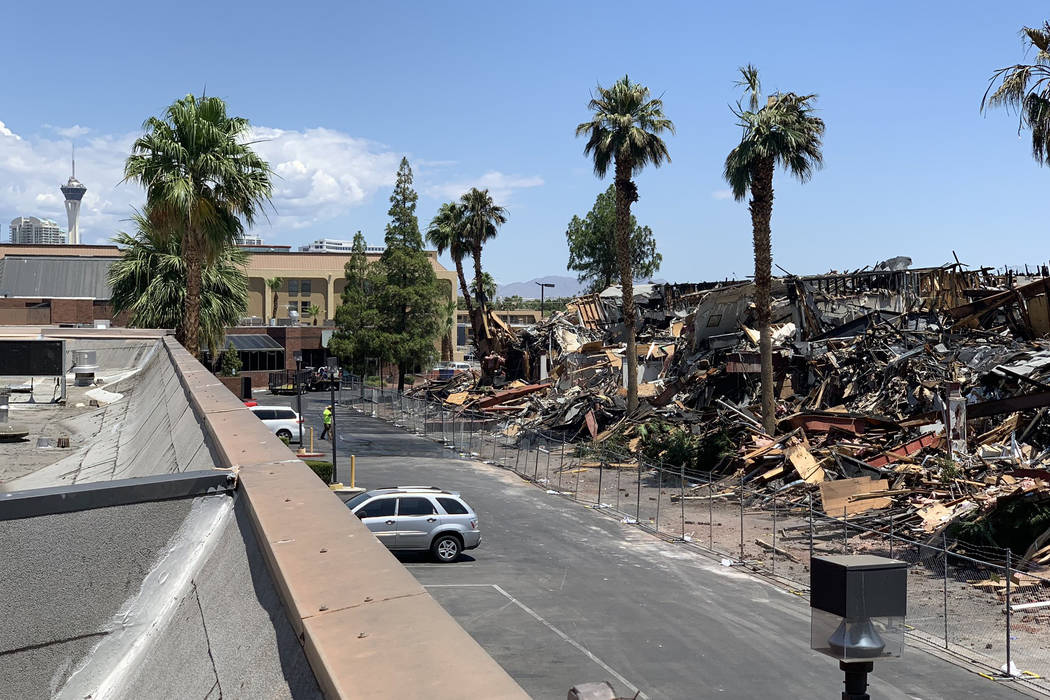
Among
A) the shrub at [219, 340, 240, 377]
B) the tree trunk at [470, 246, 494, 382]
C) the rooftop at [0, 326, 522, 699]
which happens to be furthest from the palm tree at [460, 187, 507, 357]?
the rooftop at [0, 326, 522, 699]

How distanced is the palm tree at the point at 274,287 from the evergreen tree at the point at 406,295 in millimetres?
38704

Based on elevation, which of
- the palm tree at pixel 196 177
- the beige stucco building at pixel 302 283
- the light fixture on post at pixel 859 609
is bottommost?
the light fixture on post at pixel 859 609

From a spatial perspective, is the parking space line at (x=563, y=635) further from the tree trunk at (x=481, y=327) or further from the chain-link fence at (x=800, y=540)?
the tree trunk at (x=481, y=327)

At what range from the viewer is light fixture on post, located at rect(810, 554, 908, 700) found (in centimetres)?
459

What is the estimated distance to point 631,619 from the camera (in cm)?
1617

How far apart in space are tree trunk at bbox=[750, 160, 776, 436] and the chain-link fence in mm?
3346

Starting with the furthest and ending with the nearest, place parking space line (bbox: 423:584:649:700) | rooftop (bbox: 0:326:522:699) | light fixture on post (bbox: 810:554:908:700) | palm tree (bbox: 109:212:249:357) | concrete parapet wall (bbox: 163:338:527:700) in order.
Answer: palm tree (bbox: 109:212:249:357), parking space line (bbox: 423:584:649:700), light fixture on post (bbox: 810:554:908:700), rooftop (bbox: 0:326:522:699), concrete parapet wall (bbox: 163:338:527:700)

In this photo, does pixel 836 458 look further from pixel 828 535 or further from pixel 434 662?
pixel 434 662

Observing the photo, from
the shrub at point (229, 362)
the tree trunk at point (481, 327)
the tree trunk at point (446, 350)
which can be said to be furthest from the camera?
the tree trunk at point (446, 350)

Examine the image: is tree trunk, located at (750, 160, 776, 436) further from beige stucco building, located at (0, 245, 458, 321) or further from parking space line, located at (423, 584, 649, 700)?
beige stucco building, located at (0, 245, 458, 321)

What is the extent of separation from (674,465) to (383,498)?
15069 mm

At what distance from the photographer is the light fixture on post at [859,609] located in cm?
459

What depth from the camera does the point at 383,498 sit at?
20281 mm

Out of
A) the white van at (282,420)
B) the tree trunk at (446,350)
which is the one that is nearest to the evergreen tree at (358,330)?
the white van at (282,420)
